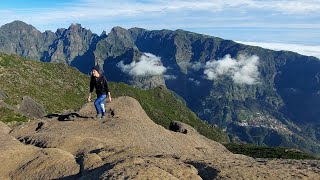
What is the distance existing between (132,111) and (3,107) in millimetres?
98297

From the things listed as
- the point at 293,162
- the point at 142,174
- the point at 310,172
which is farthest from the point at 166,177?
the point at 293,162

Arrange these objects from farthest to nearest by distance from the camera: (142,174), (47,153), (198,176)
Answer: (47,153), (198,176), (142,174)

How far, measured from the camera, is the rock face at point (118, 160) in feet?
74.5

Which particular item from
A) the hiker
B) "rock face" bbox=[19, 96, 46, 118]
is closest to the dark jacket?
the hiker

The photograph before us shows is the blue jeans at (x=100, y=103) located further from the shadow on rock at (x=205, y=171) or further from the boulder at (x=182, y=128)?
the boulder at (x=182, y=128)

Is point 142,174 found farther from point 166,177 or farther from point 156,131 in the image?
point 156,131

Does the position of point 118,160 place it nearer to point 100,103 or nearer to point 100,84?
point 100,84

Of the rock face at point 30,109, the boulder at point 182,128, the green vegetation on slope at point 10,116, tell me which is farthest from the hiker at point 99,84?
the rock face at point 30,109

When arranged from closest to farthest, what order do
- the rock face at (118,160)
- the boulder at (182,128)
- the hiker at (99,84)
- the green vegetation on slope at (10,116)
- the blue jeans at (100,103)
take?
the rock face at (118,160) → the hiker at (99,84) → the blue jeans at (100,103) → the boulder at (182,128) → the green vegetation on slope at (10,116)

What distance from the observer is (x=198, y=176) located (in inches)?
900

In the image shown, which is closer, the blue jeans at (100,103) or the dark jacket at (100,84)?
the dark jacket at (100,84)

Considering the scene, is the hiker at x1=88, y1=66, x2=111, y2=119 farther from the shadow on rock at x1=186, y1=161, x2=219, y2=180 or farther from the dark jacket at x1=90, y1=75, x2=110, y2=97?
the shadow on rock at x1=186, y1=161, x2=219, y2=180

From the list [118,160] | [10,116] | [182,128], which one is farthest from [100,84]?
[10,116]

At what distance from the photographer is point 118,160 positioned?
2609 centimetres
